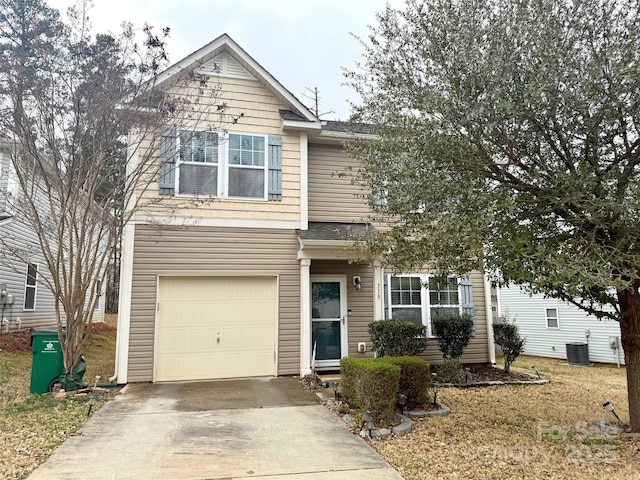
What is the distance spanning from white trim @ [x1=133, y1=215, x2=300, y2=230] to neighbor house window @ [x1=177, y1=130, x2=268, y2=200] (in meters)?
0.52

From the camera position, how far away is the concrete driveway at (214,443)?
4066mm

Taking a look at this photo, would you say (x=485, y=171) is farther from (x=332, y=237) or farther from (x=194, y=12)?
(x=194, y=12)

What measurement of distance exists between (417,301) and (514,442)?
5012 mm

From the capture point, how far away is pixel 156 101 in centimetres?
827

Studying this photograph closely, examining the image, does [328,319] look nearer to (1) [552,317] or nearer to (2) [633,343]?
(2) [633,343]

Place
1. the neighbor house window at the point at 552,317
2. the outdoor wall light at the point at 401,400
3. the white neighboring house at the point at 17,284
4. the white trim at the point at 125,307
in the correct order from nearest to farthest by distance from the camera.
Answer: the outdoor wall light at the point at 401,400, the white trim at the point at 125,307, the white neighboring house at the point at 17,284, the neighbor house window at the point at 552,317

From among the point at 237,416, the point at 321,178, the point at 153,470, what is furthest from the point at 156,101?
the point at 153,470

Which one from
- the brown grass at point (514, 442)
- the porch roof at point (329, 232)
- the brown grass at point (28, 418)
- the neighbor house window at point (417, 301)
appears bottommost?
the brown grass at point (514, 442)

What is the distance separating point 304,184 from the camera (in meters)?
9.32

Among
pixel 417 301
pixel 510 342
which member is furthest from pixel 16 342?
pixel 510 342

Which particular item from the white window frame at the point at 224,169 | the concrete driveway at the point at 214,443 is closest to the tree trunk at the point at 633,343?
the concrete driveway at the point at 214,443

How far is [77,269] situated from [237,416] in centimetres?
382

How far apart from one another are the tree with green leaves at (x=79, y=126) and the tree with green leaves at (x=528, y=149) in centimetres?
491

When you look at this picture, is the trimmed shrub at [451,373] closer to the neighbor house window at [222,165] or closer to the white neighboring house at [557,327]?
the white neighboring house at [557,327]
